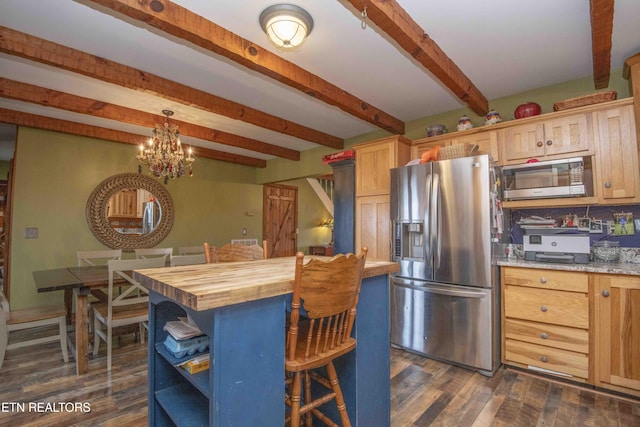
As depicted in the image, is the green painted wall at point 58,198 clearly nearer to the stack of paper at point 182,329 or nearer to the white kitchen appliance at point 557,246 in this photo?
the stack of paper at point 182,329

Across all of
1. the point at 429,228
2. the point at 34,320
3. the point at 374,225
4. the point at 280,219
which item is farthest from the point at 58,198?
the point at 429,228

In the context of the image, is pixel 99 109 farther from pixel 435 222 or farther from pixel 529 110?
pixel 529 110

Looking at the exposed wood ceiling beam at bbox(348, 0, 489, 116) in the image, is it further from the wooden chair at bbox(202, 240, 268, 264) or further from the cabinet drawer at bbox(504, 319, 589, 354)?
the cabinet drawer at bbox(504, 319, 589, 354)

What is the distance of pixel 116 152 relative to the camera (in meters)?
4.52

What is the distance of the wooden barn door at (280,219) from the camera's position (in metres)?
→ 6.39

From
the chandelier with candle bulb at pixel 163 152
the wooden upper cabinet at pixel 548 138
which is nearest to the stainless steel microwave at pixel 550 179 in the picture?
the wooden upper cabinet at pixel 548 138

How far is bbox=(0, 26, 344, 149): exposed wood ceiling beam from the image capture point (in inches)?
84.3

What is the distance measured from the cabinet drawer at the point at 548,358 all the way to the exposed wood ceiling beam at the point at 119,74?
3375mm

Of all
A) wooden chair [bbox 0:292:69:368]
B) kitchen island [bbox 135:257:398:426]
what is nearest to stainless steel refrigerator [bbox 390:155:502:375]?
kitchen island [bbox 135:257:398:426]

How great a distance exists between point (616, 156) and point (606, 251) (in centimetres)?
80

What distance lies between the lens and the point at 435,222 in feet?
8.96

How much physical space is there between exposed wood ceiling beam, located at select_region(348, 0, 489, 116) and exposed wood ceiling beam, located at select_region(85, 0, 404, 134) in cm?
89

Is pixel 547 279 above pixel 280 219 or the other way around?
the other way around

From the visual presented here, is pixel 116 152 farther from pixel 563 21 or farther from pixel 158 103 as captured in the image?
pixel 563 21
